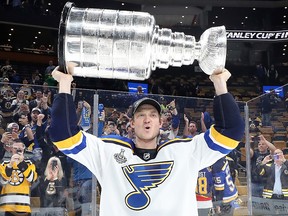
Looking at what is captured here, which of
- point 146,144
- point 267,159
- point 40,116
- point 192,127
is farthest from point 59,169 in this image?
point 146,144

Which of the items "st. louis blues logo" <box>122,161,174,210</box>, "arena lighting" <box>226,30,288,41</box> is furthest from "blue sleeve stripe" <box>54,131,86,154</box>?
"arena lighting" <box>226,30,288,41</box>

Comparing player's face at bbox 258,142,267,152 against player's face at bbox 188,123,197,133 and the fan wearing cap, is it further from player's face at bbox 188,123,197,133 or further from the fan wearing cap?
the fan wearing cap

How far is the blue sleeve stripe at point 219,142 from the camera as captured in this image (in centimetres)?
181

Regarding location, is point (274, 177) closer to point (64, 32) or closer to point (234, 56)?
point (64, 32)

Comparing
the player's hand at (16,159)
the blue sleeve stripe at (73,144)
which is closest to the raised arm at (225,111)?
the blue sleeve stripe at (73,144)

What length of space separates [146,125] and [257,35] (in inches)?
573

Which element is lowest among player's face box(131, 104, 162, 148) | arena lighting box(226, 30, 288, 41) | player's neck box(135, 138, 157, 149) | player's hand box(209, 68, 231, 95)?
player's neck box(135, 138, 157, 149)

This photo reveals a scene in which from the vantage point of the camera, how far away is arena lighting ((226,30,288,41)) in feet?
50.5

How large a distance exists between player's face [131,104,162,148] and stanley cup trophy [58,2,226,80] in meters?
0.34

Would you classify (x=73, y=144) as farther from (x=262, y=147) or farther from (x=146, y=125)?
(x=262, y=147)

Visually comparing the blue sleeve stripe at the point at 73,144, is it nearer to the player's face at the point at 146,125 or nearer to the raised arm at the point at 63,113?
the raised arm at the point at 63,113

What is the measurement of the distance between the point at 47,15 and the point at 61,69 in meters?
12.5

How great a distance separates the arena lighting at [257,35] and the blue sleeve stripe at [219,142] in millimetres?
14056

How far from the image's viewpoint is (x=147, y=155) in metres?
1.84
